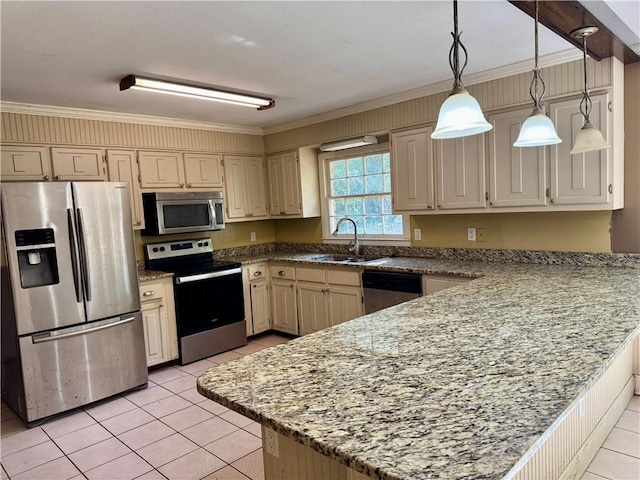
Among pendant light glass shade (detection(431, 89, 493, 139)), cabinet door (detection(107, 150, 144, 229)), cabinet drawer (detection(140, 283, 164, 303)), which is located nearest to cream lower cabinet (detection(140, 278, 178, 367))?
cabinet drawer (detection(140, 283, 164, 303))

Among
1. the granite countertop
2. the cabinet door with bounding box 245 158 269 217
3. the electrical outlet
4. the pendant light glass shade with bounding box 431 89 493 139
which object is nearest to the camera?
the granite countertop

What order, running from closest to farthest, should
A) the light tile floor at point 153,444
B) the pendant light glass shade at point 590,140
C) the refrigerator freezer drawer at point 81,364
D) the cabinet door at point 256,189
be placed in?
the pendant light glass shade at point 590,140, the light tile floor at point 153,444, the refrigerator freezer drawer at point 81,364, the cabinet door at point 256,189

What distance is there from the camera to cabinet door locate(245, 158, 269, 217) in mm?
4961

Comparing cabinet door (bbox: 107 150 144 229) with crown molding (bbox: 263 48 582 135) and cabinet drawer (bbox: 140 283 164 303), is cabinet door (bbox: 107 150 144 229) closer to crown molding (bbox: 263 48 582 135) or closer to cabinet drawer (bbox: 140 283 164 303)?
cabinet drawer (bbox: 140 283 164 303)

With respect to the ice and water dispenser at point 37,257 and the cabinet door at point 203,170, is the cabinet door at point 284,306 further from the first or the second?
the ice and water dispenser at point 37,257

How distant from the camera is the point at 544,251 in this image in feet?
10.6

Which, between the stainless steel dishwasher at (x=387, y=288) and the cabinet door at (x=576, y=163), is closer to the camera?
the cabinet door at (x=576, y=163)

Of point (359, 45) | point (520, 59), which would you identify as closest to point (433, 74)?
point (520, 59)

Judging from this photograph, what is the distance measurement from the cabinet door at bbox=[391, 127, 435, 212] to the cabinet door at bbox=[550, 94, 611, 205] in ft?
3.20

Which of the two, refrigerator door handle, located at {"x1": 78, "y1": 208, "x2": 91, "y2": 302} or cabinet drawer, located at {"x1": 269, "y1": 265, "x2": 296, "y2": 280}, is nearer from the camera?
refrigerator door handle, located at {"x1": 78, "y1": 208, "x2": 91, "y2": 302}

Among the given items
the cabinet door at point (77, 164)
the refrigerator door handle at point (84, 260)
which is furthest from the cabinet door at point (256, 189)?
the refrigerator door handle at point (84, 260)

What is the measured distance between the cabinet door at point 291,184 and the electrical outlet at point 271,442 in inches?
139

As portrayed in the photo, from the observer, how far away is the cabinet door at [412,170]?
3.63 meters

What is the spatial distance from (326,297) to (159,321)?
5.13 feet
